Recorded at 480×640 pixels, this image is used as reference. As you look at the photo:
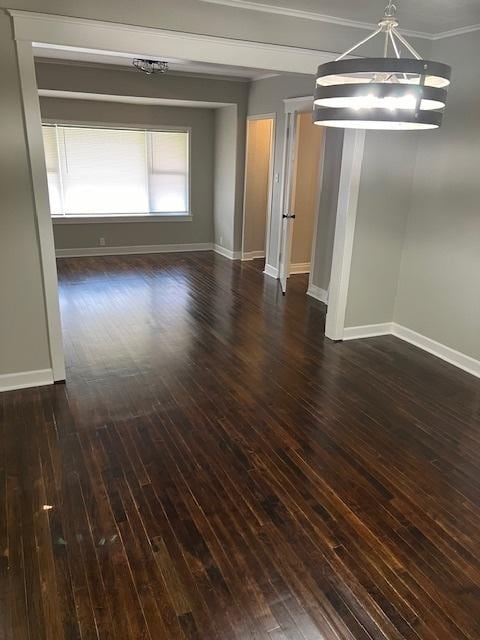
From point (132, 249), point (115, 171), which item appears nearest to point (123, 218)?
point (132, 249)

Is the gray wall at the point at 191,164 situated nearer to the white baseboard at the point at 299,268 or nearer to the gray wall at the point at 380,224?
the white baseboard at the point at 299,268

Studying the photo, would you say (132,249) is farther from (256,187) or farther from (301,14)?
(301,14)

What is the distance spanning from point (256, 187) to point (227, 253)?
1.21 m

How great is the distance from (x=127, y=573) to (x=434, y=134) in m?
4.12

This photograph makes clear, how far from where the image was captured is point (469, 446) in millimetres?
3043

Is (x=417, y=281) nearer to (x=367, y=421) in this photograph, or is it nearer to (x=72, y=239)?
(x=367, y=421)

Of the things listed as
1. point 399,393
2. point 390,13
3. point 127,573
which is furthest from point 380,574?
point 390,13

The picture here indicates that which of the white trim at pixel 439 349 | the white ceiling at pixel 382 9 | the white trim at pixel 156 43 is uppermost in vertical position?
the white ceiling at pixel 382 9

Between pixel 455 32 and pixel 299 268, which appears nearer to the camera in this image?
pixel 455 32

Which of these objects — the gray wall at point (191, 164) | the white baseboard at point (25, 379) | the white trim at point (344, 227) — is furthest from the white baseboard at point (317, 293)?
the white baseboard at point (25, 379)

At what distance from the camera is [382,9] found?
338cm

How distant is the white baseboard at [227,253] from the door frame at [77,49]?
14.2 feet

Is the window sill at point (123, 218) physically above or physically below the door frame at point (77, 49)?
below

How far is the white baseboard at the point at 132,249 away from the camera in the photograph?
7.72 metres
